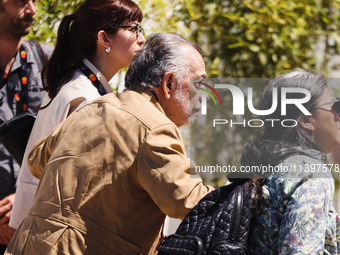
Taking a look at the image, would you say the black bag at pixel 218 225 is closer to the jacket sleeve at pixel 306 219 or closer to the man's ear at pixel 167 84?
the jacket sleeve at pixel 306 219

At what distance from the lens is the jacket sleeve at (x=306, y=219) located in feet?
6.51

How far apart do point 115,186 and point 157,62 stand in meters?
0.52

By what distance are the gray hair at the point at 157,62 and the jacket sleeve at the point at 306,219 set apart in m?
0.74

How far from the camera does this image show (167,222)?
122 inches

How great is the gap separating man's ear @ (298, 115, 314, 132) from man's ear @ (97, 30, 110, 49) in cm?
121

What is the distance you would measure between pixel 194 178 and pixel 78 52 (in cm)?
114

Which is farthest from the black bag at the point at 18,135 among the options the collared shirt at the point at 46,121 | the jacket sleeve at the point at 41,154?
the jacket sleeve at the point at 41,154

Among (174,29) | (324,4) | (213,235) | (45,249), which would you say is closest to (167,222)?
(45,249)

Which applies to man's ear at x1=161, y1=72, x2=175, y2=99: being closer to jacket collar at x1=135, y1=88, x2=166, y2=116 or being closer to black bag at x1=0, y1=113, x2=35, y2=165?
jacket collar at x1=135, y1=88, x2=166, y2=116

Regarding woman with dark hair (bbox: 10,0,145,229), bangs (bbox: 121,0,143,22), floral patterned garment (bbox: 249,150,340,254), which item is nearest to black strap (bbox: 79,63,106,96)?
woman with dark hair (bbox: 10,0,145,229)

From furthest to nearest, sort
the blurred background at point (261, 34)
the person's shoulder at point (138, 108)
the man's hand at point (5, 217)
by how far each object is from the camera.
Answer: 1. the blurred background at point (261, 34)
2. the man's hand at point (5, 217)
3. the person's shoulder at point (138, 108)

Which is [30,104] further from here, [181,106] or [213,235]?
[213,235]

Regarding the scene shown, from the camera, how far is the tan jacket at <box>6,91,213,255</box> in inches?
89.1

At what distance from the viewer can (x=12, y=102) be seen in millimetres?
3445
